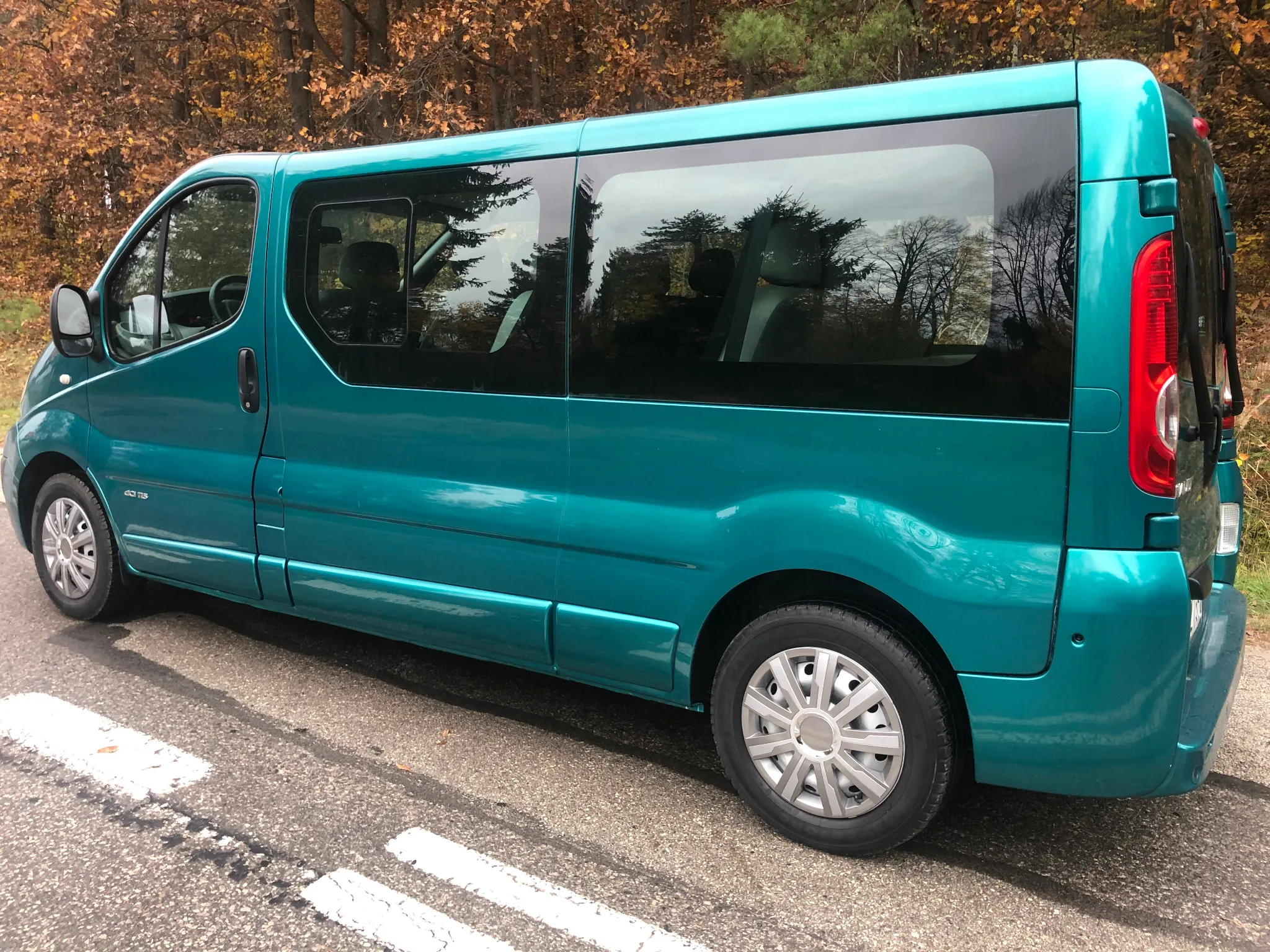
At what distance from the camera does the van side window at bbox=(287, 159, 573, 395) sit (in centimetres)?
336

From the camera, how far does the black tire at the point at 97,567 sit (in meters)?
4.86

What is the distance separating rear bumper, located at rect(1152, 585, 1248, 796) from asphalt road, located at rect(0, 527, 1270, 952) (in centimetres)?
39

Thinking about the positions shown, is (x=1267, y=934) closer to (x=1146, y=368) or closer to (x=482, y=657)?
(x=1146, y=368)

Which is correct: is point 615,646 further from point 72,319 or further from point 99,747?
point 72,319

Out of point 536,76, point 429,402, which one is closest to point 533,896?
point 429,402

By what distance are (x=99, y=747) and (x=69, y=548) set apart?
176 centimetres

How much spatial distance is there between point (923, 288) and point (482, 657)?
2.02 m

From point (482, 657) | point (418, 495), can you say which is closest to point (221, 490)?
point (418, 495)

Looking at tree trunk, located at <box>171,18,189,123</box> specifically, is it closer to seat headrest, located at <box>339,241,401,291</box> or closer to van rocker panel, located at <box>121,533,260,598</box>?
van rocker panel, located at <box>121,533,260,598</box>

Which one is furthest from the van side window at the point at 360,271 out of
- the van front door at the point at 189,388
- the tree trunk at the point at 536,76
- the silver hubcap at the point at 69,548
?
the tree trunk at the point at 536,76

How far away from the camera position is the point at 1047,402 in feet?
8.22

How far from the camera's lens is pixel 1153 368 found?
95.5 inches

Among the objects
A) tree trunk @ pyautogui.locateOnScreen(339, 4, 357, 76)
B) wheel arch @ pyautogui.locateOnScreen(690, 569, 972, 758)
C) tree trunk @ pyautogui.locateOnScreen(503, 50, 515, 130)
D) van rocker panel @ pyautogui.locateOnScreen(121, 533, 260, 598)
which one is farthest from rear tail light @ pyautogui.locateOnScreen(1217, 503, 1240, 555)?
tree trunk @ pyautogui.locateOnScreen(339, 4, 357, 76)

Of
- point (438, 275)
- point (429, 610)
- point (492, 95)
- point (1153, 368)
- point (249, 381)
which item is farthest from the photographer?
point (492, 95)
